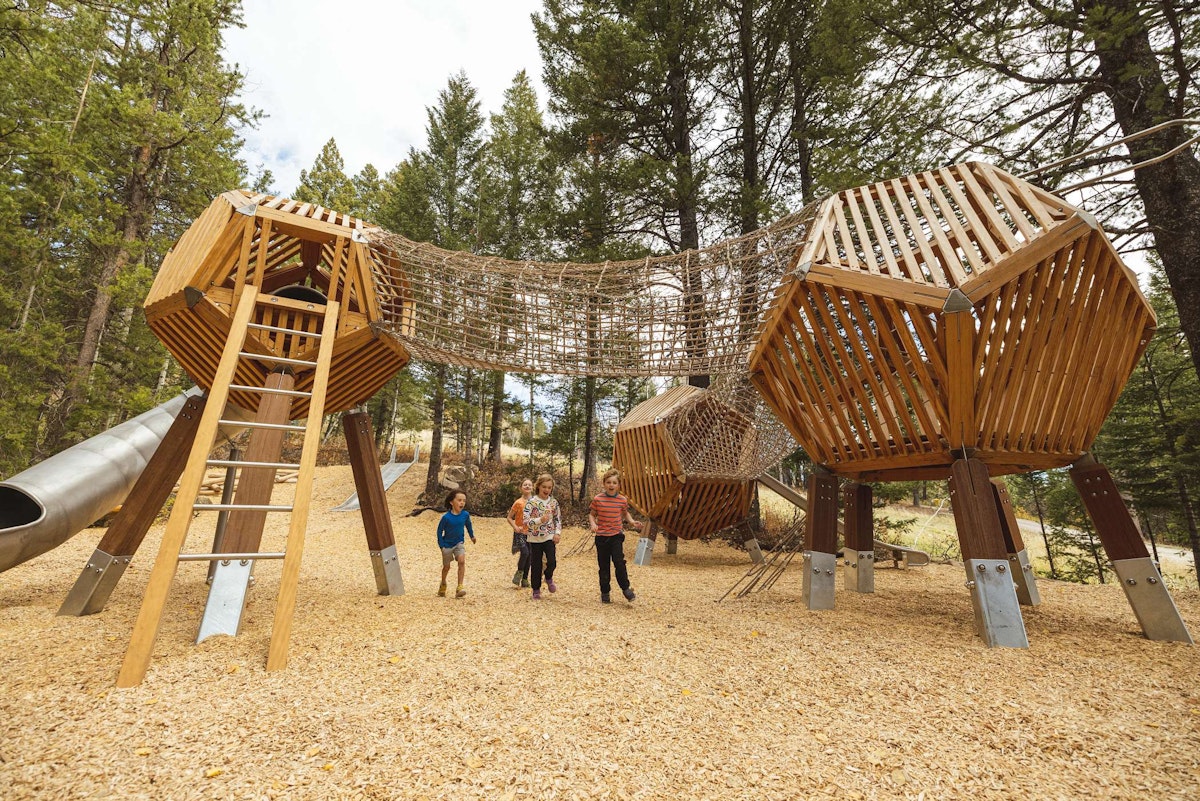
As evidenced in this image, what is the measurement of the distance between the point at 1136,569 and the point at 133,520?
754 cm

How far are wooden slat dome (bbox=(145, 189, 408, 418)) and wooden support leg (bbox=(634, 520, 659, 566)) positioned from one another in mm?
5402

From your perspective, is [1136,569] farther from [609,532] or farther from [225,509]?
[225,509]

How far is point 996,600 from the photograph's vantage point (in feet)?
10.6

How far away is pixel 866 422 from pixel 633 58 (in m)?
8.77

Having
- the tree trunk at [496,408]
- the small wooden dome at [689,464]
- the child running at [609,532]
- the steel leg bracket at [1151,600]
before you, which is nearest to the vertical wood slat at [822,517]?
the child running at [609,532]

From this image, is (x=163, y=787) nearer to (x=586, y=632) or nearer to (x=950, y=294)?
(x=586, y=632)

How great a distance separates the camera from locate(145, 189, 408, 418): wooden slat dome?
3.65 metres

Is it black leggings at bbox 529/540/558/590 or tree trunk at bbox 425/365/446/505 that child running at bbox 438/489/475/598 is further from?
tree trunk at bbox 425/365/446/505

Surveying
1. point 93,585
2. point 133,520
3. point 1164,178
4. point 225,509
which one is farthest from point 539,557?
point 1164,178

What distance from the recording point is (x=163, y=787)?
1649 mm

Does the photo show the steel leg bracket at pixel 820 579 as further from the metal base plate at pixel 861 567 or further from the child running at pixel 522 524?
the child running at pixel 522 524

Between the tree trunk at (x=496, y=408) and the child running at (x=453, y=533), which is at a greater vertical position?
the tree trunk at (x=496, y=408)

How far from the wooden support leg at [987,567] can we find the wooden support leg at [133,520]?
5887 millimetres

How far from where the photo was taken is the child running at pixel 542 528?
5062mm
